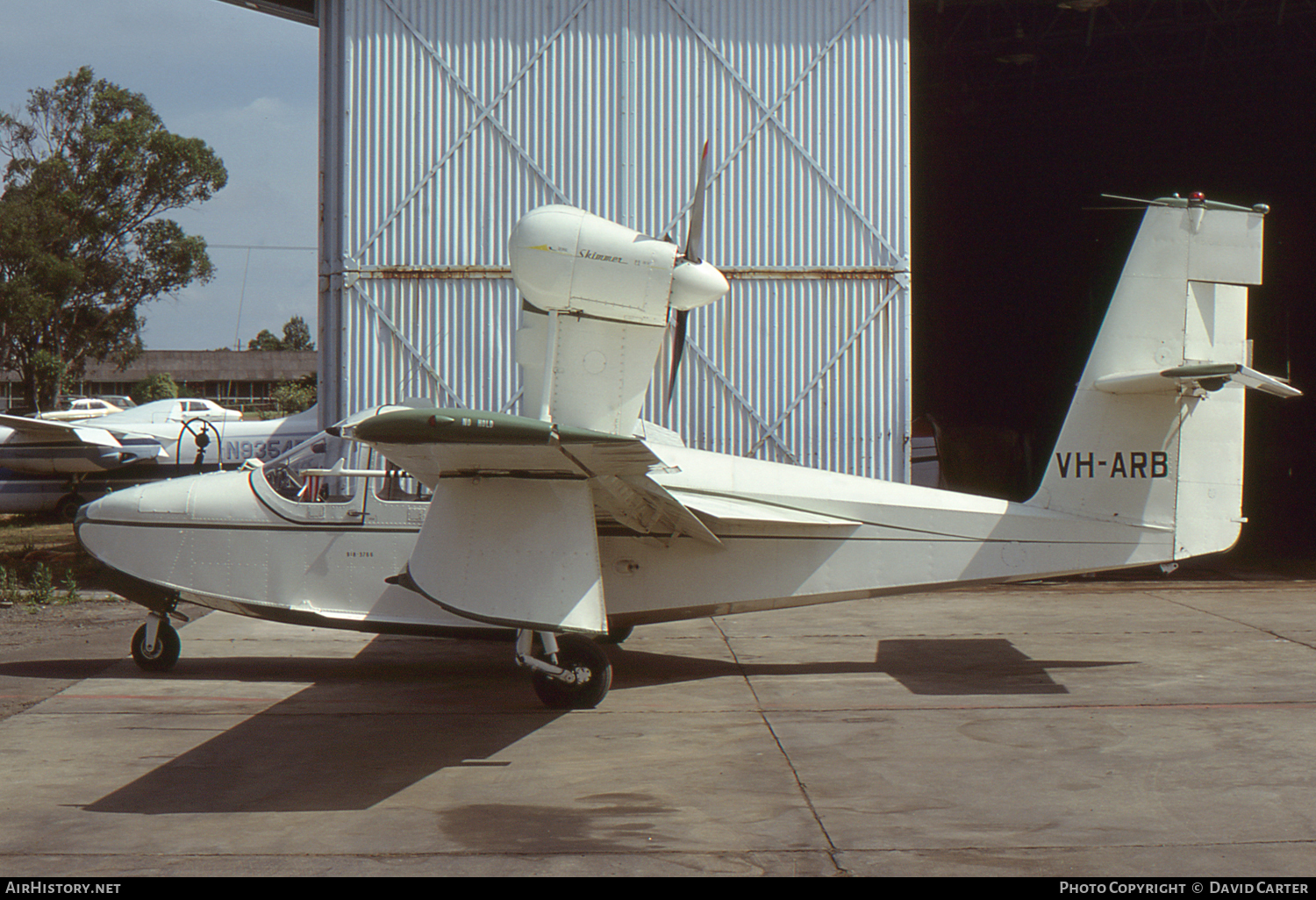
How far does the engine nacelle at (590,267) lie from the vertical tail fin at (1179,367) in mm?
4187

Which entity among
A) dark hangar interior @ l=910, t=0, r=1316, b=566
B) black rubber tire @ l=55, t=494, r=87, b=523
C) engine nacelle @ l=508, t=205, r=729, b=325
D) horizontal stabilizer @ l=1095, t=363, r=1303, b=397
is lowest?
black rubber tire @ l=55, t=494, r=87, b=523

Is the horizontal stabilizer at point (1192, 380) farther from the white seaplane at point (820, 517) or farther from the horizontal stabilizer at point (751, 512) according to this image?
the horizontal stabilizer at point (751, 512)

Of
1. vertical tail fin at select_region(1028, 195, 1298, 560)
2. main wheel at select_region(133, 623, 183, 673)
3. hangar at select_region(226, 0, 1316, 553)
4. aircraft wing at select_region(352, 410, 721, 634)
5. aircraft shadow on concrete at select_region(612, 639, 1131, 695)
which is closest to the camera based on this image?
aircraft wing at select_region(352, 410, 721, 634)

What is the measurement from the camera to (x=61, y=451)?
2300cm

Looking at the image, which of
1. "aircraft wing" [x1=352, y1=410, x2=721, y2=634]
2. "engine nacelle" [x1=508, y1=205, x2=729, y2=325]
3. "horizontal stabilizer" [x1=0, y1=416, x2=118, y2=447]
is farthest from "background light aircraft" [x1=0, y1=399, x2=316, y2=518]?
"engine nacelle" [x1=508, y1=205, x2=729, y2=325]

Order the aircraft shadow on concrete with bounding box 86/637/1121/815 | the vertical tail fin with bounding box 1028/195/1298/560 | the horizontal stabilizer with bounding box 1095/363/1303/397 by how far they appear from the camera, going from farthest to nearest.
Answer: the vertical tail fin with bounding box 1028/195/1298/560, the horizontal stabilizer with bounding box 1095/363/1303/397, the aircraft shadow on concrete with bounding box 86/637/1121/815

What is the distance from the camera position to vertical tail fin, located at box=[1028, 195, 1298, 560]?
8594mm

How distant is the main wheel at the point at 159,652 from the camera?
9211mm

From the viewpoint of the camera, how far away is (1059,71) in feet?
71.7

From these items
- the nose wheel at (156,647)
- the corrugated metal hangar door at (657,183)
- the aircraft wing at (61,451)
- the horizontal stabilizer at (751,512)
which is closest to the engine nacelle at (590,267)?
the horizontal stabilizer at (751,512)

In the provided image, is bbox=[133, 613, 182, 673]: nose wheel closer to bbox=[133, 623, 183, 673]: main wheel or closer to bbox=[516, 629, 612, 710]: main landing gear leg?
bbox=[133, 623, 183, 673]: main wheel

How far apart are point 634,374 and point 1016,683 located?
4.35 metres

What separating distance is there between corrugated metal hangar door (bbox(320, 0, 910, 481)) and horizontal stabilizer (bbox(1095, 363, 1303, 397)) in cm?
554
